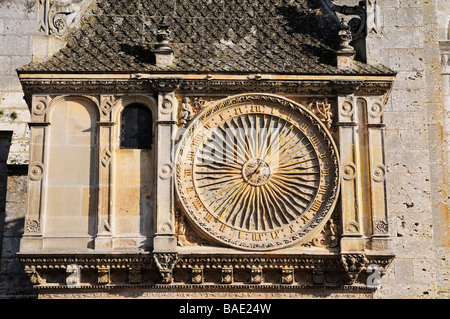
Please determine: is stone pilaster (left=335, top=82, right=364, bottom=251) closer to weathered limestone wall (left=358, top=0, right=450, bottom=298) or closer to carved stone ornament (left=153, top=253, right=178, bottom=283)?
weathered limestone wall (left=358, top=0, right=450, bottom=298)

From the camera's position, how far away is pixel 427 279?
18.4 meters

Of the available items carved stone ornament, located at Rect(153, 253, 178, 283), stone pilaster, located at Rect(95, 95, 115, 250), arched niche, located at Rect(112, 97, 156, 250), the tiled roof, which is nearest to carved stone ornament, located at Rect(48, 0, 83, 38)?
the tiled roof

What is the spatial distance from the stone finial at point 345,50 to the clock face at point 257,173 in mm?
1163

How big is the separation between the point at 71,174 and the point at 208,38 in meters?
3.57

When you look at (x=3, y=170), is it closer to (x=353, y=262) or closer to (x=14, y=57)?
(x=14, y=57)

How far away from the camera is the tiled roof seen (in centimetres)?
1683

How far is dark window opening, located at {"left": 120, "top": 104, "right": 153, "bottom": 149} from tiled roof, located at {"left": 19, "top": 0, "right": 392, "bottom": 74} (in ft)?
2.29

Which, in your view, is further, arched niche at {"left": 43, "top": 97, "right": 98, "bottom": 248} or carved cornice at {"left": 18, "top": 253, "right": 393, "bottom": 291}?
arched niche at {"left": 43, "top": 97, "right": 98, "bottom": 248}

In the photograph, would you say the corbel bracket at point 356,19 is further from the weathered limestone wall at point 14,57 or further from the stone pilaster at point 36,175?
the weathered limestone wall at point 14,57

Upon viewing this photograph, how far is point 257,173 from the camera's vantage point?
53.4 ft
